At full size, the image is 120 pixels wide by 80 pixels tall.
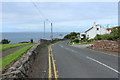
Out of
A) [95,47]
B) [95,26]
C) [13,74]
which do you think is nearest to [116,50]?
[95,47]

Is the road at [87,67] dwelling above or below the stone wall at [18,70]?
below

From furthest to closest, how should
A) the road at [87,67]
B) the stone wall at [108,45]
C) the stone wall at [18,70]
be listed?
the stone wall at [108,45] → the road at [87,67] → the stone wall at [18,70]

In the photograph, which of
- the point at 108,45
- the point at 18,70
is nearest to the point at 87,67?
the point at 18,70

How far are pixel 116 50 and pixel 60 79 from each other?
1767 centimetres

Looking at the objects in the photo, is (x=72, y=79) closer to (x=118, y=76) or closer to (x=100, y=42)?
(x=118, y=76)

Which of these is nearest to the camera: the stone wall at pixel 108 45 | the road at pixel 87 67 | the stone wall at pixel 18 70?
the stone wall at pixel 18 70

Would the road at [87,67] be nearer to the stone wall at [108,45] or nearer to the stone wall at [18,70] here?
the stone wall at [18,70]

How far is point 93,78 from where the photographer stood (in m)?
9.54

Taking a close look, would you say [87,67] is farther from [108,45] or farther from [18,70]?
[108,45]

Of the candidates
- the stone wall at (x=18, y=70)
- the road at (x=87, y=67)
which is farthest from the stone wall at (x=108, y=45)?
the stone wall at (x=18, y=70)

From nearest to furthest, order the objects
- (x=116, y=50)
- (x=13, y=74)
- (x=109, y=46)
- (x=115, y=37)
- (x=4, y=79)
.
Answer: (x=4, y=79) < (x=13, y=74) < (x=116, y=50) < (x=109, y=46) < (x=115, y=37)

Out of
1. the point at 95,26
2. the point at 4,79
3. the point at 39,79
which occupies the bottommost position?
the point at 39,79

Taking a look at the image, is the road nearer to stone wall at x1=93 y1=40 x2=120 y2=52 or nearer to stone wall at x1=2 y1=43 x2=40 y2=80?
stone wall at x1=2 y1=43 x2=40 y2=80

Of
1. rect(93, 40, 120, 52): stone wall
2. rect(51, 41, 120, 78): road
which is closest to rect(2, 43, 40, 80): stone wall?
rect(51, 41, 120, 78): road
